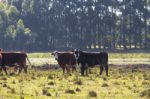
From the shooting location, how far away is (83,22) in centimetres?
11169

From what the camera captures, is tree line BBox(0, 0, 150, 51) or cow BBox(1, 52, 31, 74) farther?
tree line BBox(0, 0, 150, 51)

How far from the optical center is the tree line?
110375mm

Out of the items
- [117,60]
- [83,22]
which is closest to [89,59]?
[117,60]

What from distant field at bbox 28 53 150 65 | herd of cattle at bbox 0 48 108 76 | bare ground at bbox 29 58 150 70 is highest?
herd of cattle at bbox 0 48 108 76

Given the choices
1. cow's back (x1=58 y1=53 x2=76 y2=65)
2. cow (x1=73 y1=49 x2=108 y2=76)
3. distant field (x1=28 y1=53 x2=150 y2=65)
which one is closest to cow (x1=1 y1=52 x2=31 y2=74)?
cow's back (x1=58 y1=53 x2=76 y2=65)

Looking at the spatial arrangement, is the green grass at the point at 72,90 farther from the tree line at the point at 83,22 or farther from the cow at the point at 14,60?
the tree line at the point at 83,22

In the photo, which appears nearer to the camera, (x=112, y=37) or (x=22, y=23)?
(x=22, y=23)

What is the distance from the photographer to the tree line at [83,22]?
110m

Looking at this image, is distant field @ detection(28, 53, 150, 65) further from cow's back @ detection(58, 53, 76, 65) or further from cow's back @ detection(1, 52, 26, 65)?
cow's back @ detection(58, 53, 76, 65)

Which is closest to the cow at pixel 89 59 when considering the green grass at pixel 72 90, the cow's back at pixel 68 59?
the cow's back at pixel 68 59

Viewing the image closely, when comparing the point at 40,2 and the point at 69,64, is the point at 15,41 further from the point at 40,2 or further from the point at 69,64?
the point at 69,64

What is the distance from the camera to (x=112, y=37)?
114 meters

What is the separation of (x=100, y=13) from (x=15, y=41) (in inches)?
922

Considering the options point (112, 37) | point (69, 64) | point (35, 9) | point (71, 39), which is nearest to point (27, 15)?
point (35, 9)
